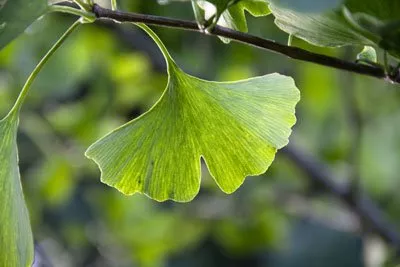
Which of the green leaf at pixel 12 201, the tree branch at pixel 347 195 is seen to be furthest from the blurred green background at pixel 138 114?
the green leaf at pixel 12 201

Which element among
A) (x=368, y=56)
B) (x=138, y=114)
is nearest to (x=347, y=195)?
(x=138, y=114)

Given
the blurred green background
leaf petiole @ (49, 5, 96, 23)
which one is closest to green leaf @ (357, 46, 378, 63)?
leaf petiole @ (49, 5, 96, 23)

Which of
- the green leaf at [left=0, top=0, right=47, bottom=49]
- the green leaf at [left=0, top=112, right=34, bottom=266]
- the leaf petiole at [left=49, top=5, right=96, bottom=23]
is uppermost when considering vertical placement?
the green leaf at [left=0, top=0, right=47, bottom=49]

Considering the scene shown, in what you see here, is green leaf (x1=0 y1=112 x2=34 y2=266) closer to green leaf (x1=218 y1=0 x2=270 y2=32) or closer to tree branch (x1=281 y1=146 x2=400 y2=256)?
green leaf (x1=218 y1=0 x2=270 y2=32)

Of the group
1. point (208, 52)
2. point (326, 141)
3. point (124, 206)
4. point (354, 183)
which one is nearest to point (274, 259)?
point (326, 141)

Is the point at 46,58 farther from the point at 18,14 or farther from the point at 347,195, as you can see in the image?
the point at 347,195

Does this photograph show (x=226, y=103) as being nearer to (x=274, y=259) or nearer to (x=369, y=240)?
(x=369, y=240)
